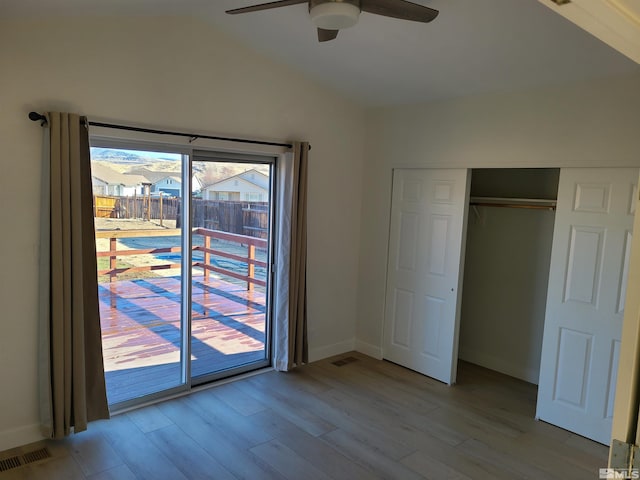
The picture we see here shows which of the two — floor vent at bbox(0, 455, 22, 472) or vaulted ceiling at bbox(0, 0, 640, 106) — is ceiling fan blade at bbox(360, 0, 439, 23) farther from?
floor vent at bbox(0, 455, 22, 472)

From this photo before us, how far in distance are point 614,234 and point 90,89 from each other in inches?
146

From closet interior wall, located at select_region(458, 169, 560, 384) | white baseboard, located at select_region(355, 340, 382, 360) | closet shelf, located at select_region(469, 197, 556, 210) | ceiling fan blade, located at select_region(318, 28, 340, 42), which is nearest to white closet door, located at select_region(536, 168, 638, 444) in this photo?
closet shelf, located at select_region(469, 197, 556, 210)

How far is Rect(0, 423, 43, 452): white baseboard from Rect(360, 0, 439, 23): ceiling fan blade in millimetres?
3294

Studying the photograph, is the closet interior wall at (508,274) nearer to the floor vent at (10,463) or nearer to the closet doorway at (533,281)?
the closet doorway at (533,281)

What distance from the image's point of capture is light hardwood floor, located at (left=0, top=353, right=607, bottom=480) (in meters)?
2.90

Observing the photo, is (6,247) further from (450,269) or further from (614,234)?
(614,234)

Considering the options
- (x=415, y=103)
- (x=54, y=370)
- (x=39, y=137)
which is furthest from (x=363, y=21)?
(x=54, y=370)

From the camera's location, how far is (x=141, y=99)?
333 centimetres

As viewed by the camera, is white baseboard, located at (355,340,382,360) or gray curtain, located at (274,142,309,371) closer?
gray curtain, located at (274,142,309,371)

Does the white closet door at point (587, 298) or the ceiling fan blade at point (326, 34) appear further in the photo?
the white closet door at point (587, 298)

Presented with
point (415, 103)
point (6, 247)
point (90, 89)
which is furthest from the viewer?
point (415, 103)

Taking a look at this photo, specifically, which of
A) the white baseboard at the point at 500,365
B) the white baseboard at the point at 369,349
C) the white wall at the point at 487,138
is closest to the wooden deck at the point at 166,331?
the white baseboard at the point at 369,349

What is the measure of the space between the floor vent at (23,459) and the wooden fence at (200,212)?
159 centimetres

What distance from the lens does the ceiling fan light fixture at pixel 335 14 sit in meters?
2.13
